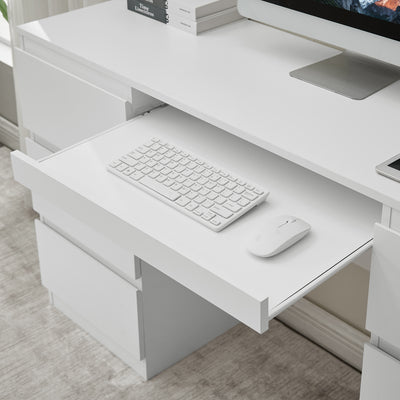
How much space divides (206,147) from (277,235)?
0.36 metres

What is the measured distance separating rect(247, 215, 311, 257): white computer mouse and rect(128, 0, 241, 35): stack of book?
0.64 metres

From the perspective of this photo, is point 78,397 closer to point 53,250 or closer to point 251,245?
point 53,250

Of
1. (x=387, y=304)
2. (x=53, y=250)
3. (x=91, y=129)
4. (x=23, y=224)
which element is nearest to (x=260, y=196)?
(x=387, y=304)

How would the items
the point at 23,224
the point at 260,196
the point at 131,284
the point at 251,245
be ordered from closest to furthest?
the point at 251,245, the point at 260,196, the point at 131,284, the point at 23,224

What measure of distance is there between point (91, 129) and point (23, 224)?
814mm

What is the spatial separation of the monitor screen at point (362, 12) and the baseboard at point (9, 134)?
4.90 ft

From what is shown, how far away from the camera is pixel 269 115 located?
→ 1.44m

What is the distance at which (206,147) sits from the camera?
1553mm

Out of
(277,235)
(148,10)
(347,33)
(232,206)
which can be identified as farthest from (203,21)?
(277,235)

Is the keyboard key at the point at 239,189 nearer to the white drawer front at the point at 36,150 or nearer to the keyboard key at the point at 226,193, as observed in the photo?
the keyboard key at the point at 226,193

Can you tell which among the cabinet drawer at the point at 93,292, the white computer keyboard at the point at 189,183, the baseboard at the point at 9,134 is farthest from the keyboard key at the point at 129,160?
the baseboard at the point at 9,134

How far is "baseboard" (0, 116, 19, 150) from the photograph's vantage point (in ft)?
9.19

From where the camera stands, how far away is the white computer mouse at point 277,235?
48.4 inches

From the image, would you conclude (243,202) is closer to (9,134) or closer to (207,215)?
(207,215)
